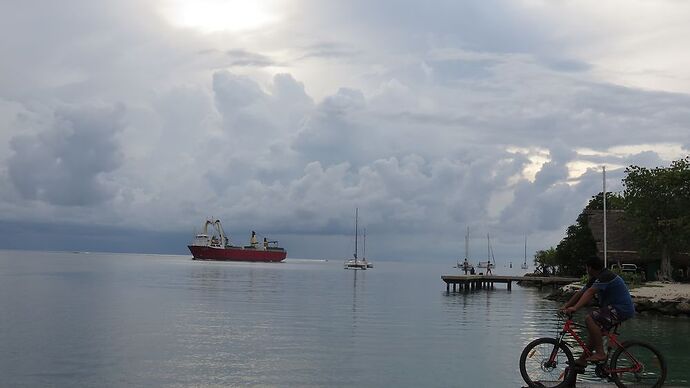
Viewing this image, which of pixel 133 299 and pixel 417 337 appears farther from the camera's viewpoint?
pixel 133 299

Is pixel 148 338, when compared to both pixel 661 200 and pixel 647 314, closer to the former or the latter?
pixel 647 314

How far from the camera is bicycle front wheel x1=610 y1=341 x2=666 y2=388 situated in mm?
12148

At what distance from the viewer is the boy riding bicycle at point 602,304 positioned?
12.0m

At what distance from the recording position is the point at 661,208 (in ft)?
193

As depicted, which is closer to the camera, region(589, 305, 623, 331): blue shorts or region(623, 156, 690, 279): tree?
region(589, 305, 623, 331): blue shorts

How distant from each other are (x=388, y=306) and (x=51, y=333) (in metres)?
26.5

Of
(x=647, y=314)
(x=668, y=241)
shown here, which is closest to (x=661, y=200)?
(x=668, y=241)

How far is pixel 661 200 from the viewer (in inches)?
2328

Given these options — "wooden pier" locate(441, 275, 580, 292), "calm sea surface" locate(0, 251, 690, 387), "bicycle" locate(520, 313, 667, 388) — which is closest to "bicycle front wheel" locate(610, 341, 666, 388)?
"bicycle" locate(520, 313, 667, 388)

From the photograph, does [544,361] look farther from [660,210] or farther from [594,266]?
[660,210]

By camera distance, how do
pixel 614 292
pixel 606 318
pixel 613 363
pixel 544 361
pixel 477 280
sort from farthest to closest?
1. pixel 477 280
2. pixel 544 361
3. pixel 613 363
4. pixel 606 318
5. pixel 614 292

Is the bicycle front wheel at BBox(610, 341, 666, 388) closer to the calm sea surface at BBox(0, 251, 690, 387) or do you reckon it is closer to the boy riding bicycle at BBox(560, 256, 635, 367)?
the boy riding bicycle at BBox(560, 256, 635, 367)

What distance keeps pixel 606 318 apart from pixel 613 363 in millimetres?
876

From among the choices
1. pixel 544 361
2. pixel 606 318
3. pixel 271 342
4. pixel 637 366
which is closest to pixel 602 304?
pixel 606 318
